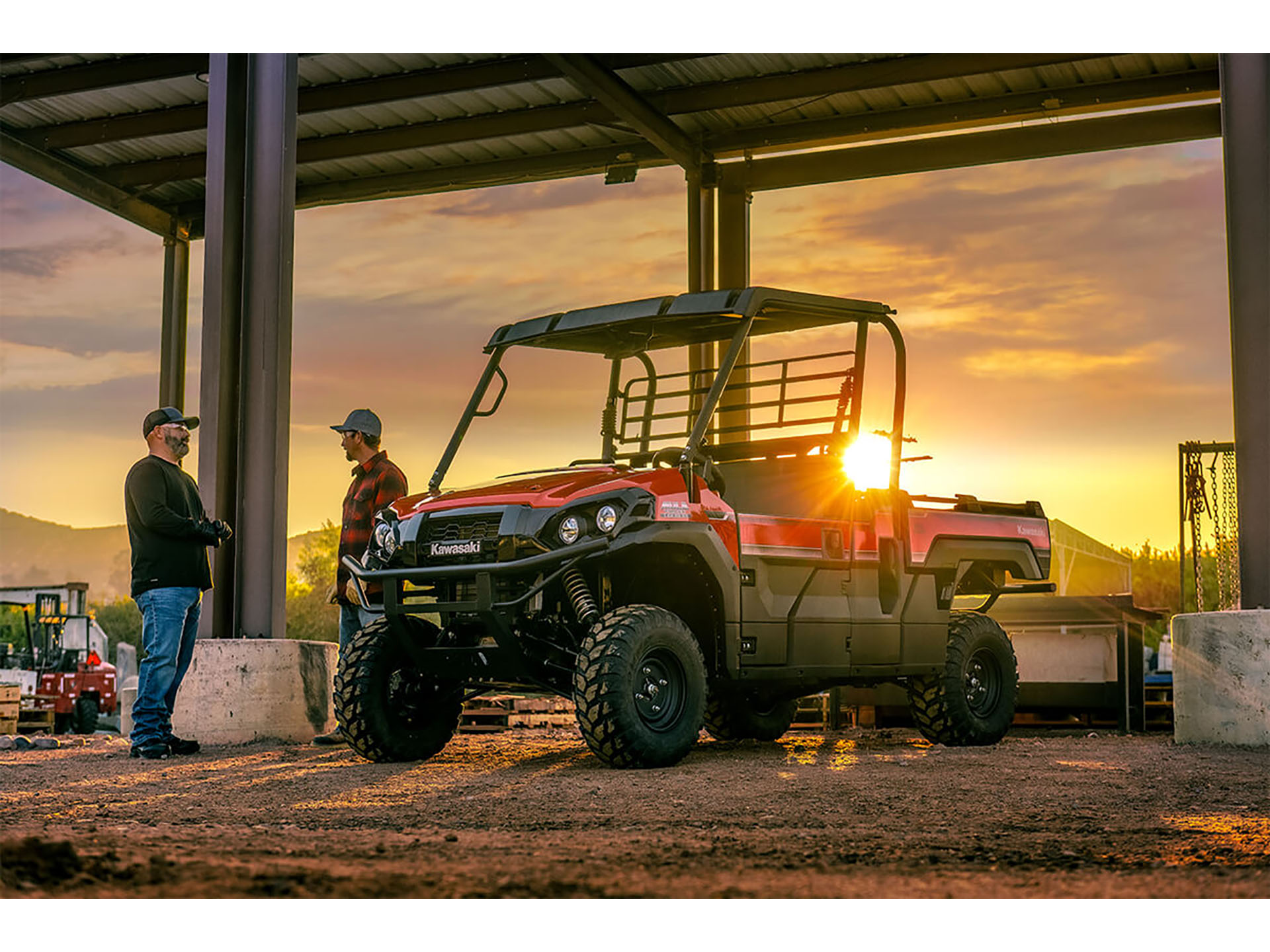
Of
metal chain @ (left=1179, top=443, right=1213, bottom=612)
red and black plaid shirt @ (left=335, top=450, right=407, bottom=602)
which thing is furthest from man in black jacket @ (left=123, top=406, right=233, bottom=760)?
metal chain @ (left=1179, top=443, right=1213, bottom=612)

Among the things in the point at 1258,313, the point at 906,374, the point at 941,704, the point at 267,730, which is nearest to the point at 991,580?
the point at 941,704

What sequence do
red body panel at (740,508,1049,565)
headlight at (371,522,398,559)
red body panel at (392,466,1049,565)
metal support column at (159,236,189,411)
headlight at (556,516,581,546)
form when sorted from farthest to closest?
metal support column at (159,236,189,411), red body panel at (740,508,1049,565), headlight at (371,522,398,559), red body panel at (392,466,1049,565), headlight at (556,516,581,546)

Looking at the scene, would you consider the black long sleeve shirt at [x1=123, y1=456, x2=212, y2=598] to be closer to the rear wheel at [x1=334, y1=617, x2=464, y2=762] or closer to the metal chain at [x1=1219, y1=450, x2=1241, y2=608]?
the rear wheel at [x1=334, y1=617, x2=464, y2=762]

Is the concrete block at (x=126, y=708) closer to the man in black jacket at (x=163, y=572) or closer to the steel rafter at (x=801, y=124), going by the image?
the man in black jacket at (x=163, y=572)

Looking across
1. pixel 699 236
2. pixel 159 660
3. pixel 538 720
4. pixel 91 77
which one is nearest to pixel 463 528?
pixel 159 660

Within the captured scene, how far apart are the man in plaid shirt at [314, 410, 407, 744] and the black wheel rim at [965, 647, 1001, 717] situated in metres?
3.87

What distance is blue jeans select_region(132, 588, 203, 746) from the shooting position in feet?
28.2

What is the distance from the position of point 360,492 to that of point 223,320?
6.04 feet

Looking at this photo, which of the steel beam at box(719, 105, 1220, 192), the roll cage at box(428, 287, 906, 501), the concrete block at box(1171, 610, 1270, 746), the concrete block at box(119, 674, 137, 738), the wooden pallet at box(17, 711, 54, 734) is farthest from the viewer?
the wooden pallet at box(17, 711, 54, 734)

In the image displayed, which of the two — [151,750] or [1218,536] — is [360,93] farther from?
[1218,536]

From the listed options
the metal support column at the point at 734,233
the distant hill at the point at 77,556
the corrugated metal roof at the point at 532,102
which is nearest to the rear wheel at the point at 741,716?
the corrugated metal roof at the point at 532,102

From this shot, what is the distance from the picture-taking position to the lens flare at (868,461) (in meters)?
8.46

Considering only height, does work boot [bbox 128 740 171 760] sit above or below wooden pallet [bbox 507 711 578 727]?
above

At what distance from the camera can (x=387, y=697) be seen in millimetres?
7891
